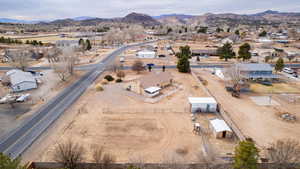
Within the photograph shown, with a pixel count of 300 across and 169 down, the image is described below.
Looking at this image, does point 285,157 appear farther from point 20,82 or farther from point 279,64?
point 20,82

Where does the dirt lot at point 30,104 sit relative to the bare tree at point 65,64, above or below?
below

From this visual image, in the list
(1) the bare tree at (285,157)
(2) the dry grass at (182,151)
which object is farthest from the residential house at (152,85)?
(1) the bare tree at (285,157)

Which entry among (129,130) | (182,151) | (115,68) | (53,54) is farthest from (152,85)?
(53,54)

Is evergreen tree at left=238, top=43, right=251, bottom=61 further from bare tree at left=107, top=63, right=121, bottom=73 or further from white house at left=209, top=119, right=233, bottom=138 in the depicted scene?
white house at left=209, top=119, right=233, bottom=138


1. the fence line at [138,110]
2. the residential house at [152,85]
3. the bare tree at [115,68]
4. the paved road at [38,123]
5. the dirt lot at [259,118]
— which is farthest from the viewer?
the bare tree at [115,68]

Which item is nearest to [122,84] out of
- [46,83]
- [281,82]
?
[46,83]

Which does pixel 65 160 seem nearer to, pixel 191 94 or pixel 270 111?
pixel 191 94

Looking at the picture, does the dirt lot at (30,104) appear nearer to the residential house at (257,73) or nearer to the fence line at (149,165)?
the fence line at (149,165)
